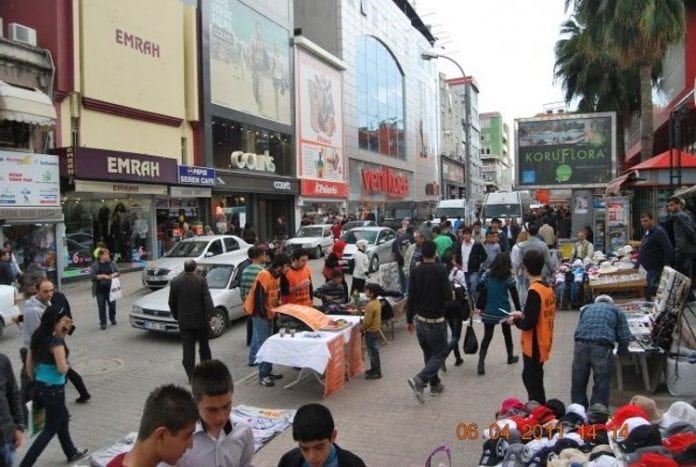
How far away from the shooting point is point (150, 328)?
1145 centimetres

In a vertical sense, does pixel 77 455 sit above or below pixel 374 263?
below

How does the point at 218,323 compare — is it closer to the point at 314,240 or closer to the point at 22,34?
the point at 22,34

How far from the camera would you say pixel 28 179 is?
17.8 metres

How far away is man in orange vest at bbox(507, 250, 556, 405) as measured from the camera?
234 inches

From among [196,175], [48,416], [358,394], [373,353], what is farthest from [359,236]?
[48,416]

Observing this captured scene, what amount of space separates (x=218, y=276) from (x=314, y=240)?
1372 centimetres

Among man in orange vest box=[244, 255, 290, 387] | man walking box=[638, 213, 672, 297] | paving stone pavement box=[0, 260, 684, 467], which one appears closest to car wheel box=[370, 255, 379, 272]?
paving stone pavement box=[0, 260, 684, 467]

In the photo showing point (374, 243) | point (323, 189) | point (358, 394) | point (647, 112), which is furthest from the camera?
point (323, 189)

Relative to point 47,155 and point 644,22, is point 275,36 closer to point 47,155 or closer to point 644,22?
point 47,155

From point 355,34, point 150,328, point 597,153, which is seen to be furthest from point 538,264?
point 355,34

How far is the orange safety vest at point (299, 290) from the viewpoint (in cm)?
911

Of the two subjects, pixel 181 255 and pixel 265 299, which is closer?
pixel 265 299

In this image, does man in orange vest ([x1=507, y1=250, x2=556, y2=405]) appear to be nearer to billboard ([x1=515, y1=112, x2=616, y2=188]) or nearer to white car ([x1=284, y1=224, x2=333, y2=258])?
billboard ([x1=515, y1=112, x2=616, y2=188])

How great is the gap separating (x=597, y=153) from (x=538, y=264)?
18291 millimetres
